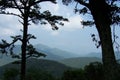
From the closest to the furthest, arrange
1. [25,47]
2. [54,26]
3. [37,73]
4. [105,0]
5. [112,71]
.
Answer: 1. [112,71]
2. [105,0]
3. [25,47]
4. [54,26]
5. [37,73]

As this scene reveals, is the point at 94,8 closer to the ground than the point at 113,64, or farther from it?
farther from it

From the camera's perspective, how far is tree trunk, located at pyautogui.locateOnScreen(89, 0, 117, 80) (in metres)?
13.6

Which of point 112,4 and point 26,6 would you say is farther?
point 26,6

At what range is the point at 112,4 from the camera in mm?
14820

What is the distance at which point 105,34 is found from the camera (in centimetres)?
1395

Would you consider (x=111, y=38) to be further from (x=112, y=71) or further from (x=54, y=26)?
(x=54, y=26)

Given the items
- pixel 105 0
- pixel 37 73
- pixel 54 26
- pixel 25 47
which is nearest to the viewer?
pixel 105 0

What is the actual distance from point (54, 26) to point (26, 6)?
310 cm

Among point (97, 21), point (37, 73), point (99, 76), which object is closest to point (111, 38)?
point (97, 21)

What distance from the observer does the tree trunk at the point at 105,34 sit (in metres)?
13.6

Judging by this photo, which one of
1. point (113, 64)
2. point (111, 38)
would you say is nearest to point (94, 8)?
point (111, 38)

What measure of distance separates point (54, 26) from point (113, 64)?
13.0m

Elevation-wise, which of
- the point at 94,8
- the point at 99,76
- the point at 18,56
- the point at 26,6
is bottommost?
the point at 99,76

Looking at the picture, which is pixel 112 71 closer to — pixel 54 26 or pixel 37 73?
pixel 54 26
